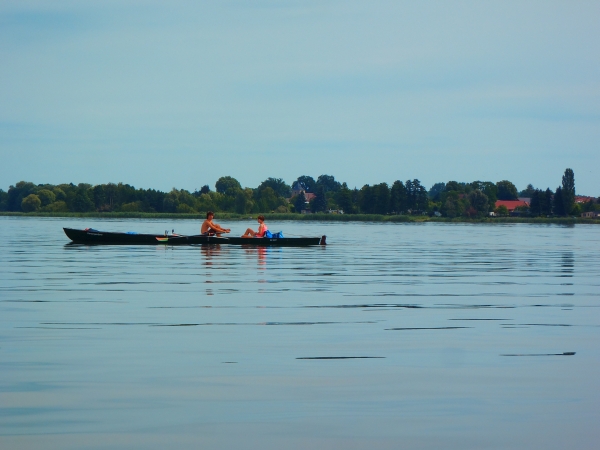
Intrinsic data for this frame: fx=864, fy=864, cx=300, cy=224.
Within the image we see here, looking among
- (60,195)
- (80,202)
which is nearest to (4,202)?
(60,195)

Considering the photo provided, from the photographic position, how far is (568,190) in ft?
484

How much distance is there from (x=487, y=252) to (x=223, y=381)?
32066 millimetres

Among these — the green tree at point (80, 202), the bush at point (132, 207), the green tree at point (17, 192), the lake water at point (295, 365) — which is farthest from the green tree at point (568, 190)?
the lake water at point (295, 365)

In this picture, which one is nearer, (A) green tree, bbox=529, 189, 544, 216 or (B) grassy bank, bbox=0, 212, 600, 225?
(B) grassy bank, bbox=0, 212, 600, 225

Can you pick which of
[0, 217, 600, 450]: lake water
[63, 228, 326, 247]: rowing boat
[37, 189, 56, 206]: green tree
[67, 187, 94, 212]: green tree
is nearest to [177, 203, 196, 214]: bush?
[67, 187, 94, 212]: green tree

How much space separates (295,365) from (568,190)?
145 meters

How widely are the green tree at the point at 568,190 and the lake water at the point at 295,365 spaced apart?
12600 centimetres

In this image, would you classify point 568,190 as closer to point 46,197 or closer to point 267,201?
point 267,201

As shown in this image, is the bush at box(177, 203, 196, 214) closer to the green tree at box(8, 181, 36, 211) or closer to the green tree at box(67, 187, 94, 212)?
the green tree at box(67, 187, 94, 212)

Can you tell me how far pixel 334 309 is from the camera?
16109 mm

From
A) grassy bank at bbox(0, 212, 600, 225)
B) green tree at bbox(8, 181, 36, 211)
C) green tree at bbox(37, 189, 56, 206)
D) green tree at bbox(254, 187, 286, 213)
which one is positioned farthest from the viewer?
green tree at bbox(8, 181, 36, 211)

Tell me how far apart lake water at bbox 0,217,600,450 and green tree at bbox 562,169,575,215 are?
12600cm

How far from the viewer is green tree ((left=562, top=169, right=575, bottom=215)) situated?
142125 millimetres

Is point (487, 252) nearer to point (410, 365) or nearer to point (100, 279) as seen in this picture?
point (100, 279)
